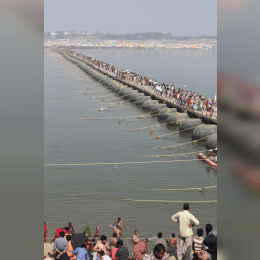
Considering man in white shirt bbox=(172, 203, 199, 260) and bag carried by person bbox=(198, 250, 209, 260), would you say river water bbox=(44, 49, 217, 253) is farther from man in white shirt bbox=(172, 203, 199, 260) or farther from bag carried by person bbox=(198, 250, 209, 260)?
bag carried by person bbox=(198, 250, 209, 260)

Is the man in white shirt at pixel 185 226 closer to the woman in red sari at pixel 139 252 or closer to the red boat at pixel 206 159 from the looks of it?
the woman in red sari at pixel 139 252

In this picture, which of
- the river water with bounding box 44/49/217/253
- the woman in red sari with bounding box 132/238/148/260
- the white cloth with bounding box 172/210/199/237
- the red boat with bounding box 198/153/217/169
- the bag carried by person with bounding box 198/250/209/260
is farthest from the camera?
the red boat with bounding box 198/153/217/169

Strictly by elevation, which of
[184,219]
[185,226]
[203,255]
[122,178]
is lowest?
[122,178]

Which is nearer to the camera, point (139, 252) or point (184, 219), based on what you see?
point (184, 219)

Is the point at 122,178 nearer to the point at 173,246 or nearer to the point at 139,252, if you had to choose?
the point at 173,246

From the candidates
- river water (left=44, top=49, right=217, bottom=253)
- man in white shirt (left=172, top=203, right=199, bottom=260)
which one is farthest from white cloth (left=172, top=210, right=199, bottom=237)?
river water (left=44, top=49, right=217, bottom=253)

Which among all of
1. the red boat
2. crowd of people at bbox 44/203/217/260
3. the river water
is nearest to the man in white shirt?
crowd of people at bbox 44/203/217/260

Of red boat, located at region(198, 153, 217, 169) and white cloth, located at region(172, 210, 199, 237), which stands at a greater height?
white cloth, located at region(172, 210, 199, 237)

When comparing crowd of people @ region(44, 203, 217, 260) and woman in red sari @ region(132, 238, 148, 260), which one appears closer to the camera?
crowd of people @ region(44, 203, 217, 260)

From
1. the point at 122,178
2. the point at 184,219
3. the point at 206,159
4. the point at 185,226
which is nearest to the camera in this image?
the point at 184,219

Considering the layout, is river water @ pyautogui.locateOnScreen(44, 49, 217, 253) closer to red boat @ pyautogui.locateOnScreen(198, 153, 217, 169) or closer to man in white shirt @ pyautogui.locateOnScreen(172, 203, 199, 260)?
red boat @ pyautogui.locateOnScreen(198, 153, 217, 169)

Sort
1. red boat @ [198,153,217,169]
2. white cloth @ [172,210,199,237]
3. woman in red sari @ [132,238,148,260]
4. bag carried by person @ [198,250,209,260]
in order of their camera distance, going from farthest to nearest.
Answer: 1. red boat @ [198,153,217,169]
2. woman in red sari @ [132,238,148,260]
3. white cloth @ [172,210,199,237]
4. bag carried by person @ [198,250,209,260]

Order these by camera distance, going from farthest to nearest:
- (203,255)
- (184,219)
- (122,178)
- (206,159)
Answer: (206,159)
(122,178)
(184,219)
(203,255)

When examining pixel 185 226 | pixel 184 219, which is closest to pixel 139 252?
pixel 185 226
